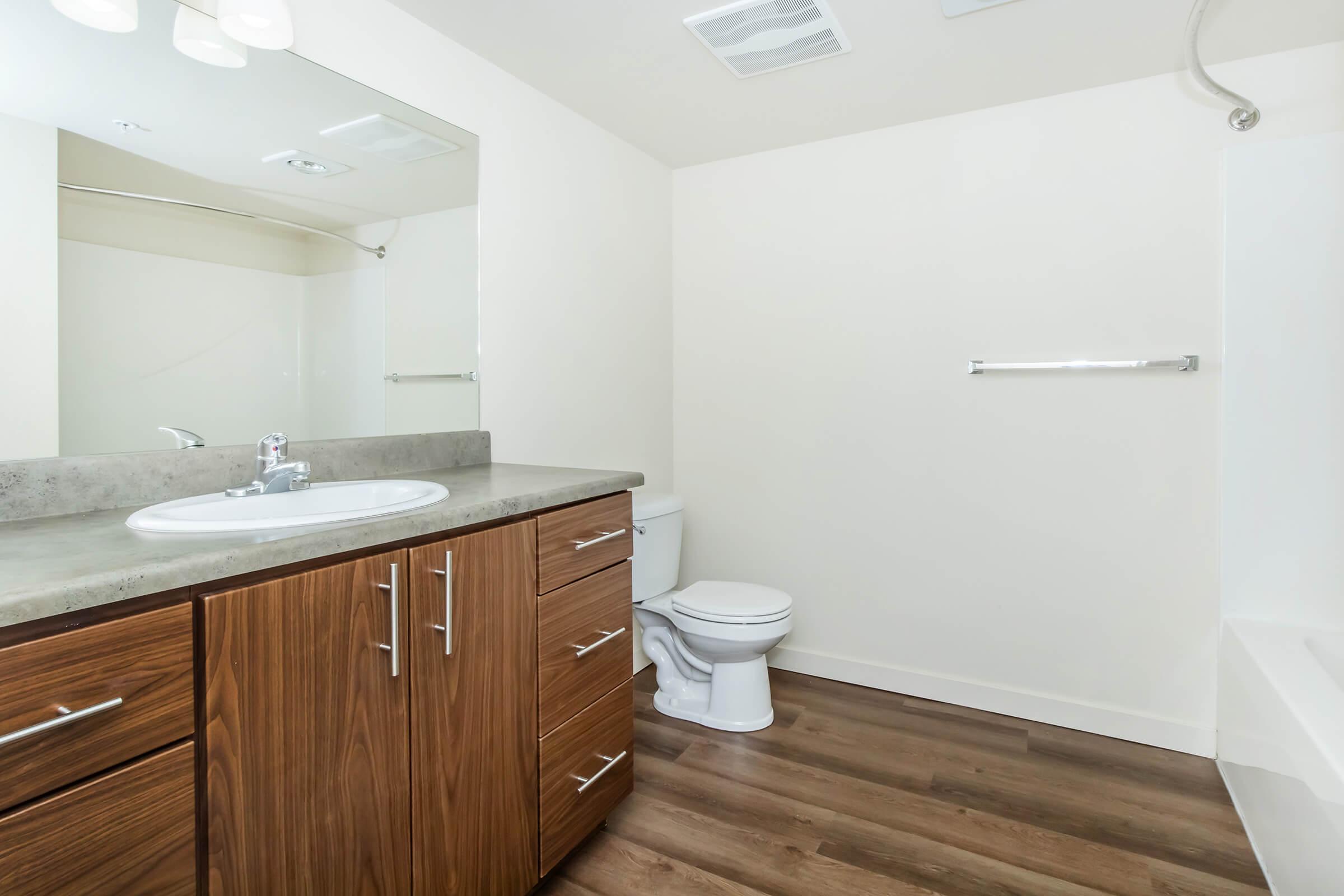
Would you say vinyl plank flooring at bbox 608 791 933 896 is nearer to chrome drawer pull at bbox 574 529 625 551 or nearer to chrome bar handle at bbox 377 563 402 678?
chrome drawer pull at bbox 574 529 625 551

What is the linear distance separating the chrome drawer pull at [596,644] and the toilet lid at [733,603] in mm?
592

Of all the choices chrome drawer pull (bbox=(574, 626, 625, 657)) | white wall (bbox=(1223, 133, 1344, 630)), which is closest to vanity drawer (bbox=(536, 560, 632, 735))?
chrome drawer pull (bbox=(574, 626, 625, 657))

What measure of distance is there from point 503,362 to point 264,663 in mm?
1304

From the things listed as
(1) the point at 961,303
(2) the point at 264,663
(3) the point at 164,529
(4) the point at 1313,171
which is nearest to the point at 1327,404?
(4) the point at 1313,171

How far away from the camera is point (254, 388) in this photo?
4.94 feet

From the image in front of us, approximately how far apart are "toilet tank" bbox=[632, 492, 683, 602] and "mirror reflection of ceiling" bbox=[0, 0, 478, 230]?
3.99 ft

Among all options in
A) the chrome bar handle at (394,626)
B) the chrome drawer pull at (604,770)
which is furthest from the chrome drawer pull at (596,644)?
the chrome bar handle at (394,626)

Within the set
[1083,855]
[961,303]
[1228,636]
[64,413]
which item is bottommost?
[1083,855]

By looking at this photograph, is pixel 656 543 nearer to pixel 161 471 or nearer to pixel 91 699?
pixel 161 471

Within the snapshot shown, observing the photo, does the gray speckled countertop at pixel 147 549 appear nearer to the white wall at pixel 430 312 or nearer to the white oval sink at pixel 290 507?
the white oval sink at pixel 290 507

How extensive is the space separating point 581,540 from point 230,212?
3.40ft

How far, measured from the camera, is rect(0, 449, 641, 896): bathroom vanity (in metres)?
0.75

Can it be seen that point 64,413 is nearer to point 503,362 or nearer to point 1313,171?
point 503,362

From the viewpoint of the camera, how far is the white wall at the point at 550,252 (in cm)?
177
